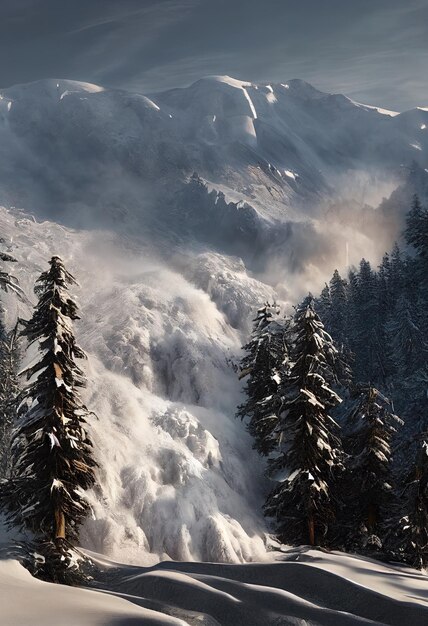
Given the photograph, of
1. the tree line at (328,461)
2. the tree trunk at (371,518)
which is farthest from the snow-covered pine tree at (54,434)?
the tree trunk at (371,518)

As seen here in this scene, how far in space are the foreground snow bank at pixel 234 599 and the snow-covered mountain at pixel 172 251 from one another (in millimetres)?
Result: 12007

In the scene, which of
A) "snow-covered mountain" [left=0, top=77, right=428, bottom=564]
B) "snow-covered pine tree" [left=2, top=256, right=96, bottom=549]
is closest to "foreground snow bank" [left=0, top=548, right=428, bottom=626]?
"snow-covered pine tree" [left=2, top=256, right=96, bottom=549]

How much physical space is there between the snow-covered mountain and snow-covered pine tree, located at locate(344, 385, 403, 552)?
21.0 feet

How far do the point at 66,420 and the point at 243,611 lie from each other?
996 cm

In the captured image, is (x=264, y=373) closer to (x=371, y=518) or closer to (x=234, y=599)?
(x=371, y=518)

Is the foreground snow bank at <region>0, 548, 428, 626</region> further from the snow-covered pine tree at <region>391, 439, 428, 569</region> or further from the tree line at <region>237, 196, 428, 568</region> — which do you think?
the tree line at <region>237, 196, 428, 568</region>

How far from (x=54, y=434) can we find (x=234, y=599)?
31.0 feet

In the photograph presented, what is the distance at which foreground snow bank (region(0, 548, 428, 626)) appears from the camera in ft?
31.9

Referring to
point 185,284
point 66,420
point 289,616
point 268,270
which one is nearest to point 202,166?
point 268,270

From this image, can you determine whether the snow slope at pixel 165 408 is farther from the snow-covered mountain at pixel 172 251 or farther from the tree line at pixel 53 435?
the tree line at pixel 53 435

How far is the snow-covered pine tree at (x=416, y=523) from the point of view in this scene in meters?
23.8

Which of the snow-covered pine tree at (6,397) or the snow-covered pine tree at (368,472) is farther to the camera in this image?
the snow-covered pine tree at (6,397)

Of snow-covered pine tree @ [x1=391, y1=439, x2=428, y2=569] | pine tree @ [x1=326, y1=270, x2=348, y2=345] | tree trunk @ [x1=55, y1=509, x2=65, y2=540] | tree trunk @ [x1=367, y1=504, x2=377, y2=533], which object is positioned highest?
pine tree @ [x1=326, y1=270, x2=348, y2=345]

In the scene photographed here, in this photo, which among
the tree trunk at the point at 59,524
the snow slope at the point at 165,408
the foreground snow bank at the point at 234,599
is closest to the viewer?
the foreground snow bank at the point at 234,599
